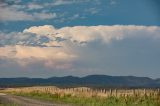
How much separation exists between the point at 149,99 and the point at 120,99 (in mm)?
3979

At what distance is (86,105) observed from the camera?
4619 cm

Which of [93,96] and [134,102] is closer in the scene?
[134,102]

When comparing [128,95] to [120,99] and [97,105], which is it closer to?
[120,99]

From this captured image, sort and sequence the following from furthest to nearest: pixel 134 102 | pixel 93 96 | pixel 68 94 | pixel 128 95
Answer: pixel 68 94 < pixel 93 96 < pixel 128 95 < pixel 134 102

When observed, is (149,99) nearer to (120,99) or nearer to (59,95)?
(120,99)

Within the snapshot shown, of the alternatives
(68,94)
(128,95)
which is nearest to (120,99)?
(128,95)

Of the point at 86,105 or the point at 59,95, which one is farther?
the point at 59,95

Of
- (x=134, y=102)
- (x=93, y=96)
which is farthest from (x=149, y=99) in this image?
(x=93, y=96)

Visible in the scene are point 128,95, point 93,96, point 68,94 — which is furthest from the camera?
point 68,94

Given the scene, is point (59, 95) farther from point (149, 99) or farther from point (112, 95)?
point (149, 99)

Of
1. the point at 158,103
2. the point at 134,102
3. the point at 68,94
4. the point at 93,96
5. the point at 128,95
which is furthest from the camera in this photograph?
the point at 68,94

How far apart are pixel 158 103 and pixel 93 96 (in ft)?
49.1

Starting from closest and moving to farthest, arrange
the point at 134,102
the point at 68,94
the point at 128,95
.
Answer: the point at 134,102 → the point at 128,95 → the point at 68,94

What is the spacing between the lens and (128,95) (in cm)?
4900
